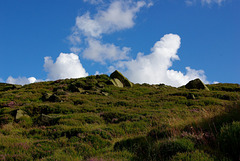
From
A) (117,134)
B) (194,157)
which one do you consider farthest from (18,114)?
(194,157)

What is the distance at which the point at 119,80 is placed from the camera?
3572cm

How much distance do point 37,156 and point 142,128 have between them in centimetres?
695

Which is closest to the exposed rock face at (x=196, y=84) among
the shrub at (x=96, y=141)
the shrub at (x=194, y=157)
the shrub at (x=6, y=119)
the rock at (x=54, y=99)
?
the rock at (x=54, y=99)

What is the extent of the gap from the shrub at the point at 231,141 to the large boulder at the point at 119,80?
26923 mm

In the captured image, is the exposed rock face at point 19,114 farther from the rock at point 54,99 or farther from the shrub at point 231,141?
the shrub at point 231,141

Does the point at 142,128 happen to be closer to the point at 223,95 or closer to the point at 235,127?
the point at 235,127

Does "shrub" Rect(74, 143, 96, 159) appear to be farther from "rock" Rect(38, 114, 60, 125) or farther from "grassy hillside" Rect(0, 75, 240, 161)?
"rock" Rect(38, 114, 60, 125)

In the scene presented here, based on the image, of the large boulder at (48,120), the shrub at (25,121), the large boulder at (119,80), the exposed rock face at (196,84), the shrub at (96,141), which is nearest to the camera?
the shrub at (96,141)

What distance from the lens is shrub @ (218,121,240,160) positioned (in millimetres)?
6139

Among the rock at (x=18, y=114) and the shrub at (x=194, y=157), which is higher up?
the rock at (x=18, y=114)

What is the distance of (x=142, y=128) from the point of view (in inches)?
504

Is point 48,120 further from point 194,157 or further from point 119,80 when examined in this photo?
point 119,80

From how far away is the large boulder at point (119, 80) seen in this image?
1337 inches

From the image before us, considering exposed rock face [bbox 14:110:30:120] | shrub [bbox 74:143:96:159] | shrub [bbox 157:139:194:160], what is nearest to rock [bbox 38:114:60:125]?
exposed rock face [bbox 14:110:30:120]
